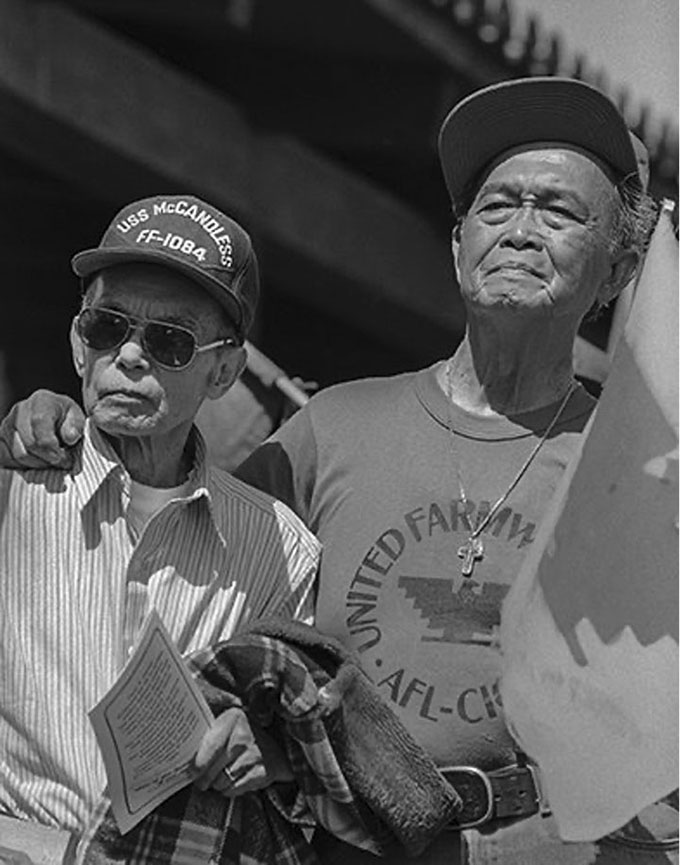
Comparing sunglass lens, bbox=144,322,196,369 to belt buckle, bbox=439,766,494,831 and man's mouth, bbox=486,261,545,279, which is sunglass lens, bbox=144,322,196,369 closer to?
man's mouth, bbox=486,261,545,279

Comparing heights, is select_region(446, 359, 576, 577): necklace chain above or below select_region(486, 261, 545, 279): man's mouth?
below

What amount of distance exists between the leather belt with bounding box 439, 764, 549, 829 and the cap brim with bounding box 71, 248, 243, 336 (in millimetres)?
779

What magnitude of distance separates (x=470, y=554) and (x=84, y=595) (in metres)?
0.61

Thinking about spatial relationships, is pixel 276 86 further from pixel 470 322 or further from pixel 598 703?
pixel 598 703

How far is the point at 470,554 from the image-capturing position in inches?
155

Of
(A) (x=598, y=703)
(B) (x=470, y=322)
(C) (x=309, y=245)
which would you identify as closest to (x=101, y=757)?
(A) (x=598, y=703)

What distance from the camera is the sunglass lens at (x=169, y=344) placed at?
381 centimetres

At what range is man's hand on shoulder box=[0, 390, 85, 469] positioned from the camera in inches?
150

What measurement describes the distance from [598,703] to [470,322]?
0.84 metres

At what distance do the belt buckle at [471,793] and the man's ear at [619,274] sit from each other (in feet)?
2.76

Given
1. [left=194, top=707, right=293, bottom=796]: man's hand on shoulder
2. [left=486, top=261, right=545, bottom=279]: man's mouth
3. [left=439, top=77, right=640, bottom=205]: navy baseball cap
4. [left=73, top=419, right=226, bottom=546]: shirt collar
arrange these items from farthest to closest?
[left=439, top=77, right=640, bottom=205]: navy baseball cap → [left=486, top=261, right=545, bottom=279]: man's mouth → [left=73, top=419, right=226, bottom=546]: shirt collar → [left=194, top=707, right=293, bottom=796]: man's hand on shoulder

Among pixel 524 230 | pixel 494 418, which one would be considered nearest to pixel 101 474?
pixel 494 418

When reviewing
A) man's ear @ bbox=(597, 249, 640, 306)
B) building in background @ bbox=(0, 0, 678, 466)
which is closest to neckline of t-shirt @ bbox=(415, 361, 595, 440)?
man's ear @ bbox=(597, 249, 640, 306)

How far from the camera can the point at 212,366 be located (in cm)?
391
